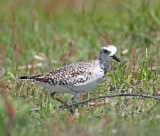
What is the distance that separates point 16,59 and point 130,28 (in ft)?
5.46

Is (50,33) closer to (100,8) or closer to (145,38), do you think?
(145,38)

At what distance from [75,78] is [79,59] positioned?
2.31m

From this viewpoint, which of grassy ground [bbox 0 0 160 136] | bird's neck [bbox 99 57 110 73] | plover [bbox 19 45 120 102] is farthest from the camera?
bird's neck [bbox 99 57 110 73]

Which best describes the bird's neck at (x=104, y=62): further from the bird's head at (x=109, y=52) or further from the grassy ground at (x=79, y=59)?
the grassy ground at (x=79, y=59)

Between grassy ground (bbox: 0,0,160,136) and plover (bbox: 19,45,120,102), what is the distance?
17 centimetres

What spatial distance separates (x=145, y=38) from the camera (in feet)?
30.9

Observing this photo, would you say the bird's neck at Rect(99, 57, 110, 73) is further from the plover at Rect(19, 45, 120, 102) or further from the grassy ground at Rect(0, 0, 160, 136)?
the grassy ground at Rect(0, 0, 160, 136)

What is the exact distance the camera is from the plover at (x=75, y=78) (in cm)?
674

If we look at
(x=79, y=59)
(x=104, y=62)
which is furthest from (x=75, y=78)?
(x=79, y=59)

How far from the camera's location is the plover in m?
6.74

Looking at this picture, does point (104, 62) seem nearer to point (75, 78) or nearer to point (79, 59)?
point (75, 78)

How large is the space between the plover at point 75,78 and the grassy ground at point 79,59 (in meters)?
0.17

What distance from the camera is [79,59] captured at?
29.8 ft

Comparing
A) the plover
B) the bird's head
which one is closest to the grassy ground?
the plover
